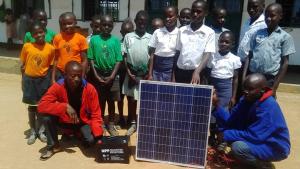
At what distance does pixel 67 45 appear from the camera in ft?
14.2

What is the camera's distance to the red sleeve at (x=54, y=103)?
3.87m

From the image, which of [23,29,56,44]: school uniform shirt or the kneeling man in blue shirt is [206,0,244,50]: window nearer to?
[23,29,56,44]: school uniform shirt

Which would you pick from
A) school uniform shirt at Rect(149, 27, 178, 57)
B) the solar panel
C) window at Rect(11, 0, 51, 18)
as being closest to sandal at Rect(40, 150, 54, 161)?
the solar panel

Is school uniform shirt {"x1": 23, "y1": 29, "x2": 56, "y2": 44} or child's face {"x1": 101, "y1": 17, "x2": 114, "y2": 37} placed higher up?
child's face {"x1": 101, "y1": 17, "x2": 114, "y2": 37}

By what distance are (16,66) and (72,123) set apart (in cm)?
491

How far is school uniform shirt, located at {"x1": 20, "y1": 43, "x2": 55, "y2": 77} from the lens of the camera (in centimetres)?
414

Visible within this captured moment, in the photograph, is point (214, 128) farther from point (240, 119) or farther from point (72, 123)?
point (72, 123)

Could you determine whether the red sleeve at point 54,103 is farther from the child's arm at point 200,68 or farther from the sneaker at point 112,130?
the child's arm at point 200,68

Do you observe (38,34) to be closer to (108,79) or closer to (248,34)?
(108,79)

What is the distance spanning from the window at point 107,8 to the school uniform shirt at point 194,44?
238 inches

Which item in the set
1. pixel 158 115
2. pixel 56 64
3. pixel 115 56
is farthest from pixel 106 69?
pixel 158 115

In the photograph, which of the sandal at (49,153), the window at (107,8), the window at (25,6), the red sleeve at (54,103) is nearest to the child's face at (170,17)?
the red sleeve at (54,103)

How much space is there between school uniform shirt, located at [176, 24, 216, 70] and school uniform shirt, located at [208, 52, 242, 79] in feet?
0.87

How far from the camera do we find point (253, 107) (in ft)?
11.7
